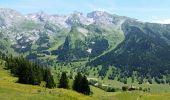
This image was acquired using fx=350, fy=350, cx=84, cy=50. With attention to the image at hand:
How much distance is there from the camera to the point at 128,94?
151 metres

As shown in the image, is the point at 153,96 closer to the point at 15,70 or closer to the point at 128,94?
the point at 128,94

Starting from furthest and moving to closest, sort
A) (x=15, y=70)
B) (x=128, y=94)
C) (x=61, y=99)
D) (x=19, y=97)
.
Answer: (x=15, y=70) → (x=128, y=94) → (x=61, y=99) → (x=19, y=97)

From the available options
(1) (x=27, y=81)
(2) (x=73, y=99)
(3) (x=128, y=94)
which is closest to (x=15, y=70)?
(1) (x=27, y=81)

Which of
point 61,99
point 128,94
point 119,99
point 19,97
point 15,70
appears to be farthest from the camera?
point 15,70

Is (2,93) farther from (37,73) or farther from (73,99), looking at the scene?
(37,73)

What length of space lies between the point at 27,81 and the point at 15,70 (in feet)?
119

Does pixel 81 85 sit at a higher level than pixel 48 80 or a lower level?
lower

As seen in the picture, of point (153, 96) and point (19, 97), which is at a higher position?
point (19, 97)

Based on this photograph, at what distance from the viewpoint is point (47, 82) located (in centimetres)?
15412

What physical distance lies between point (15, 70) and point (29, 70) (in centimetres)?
3181

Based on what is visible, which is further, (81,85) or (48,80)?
(81,85)

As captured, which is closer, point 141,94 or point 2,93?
point 2,93

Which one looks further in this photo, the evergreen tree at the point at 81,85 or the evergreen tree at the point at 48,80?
the evergreen tree at the point at 81,85

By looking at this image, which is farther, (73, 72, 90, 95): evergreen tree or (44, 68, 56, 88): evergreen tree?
(73, 72, 90, 95): evergreen tree
